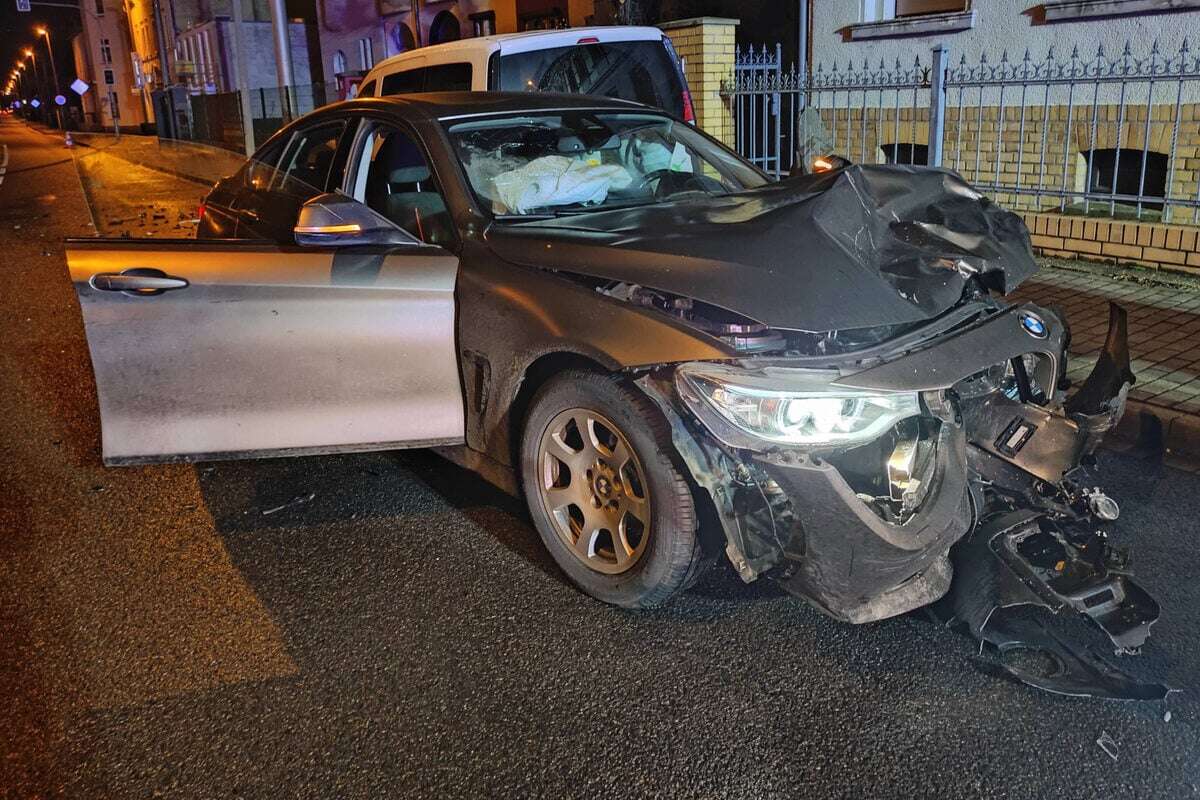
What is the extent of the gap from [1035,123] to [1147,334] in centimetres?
360

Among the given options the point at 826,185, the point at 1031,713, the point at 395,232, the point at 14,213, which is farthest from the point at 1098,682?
the point at 14,213

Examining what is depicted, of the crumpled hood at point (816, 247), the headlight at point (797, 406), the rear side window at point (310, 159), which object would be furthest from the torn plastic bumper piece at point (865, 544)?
the rear side window at point (310, 159)

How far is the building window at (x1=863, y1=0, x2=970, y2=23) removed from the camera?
960cm

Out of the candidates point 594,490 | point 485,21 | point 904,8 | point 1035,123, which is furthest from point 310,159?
point 485,21

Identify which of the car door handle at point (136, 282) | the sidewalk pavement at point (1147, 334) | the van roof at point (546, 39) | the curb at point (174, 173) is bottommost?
the sidewalk pavement at point (1147, 334)

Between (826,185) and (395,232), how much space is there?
155cm

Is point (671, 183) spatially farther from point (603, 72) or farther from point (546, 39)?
point (603, 72)

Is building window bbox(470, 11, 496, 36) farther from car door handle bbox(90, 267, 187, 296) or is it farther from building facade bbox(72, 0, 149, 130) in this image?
building facade bbox(72, 0, 149, 130)

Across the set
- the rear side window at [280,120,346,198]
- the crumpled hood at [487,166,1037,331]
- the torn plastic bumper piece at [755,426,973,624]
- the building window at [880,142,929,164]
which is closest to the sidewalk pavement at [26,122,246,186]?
the building window at [880,142,929,164]

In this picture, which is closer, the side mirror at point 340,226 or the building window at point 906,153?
the side mirror at point 340,226

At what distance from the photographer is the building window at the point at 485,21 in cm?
1900

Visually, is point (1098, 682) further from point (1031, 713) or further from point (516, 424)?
point (516, 424)

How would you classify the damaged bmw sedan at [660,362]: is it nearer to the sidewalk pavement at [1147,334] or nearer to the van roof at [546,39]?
the sidewalk pavement at [1147,334]

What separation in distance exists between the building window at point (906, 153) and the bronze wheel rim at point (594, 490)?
24.5 ft
